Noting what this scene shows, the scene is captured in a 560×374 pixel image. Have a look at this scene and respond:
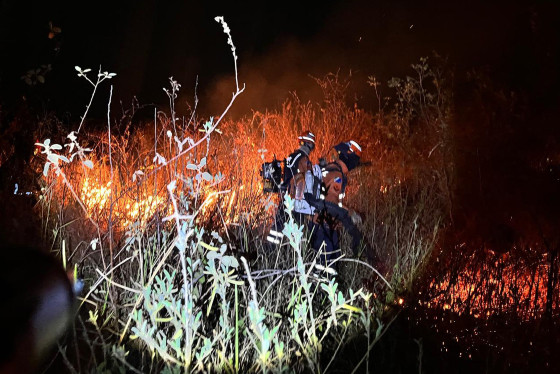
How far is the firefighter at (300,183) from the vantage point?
5.55 m

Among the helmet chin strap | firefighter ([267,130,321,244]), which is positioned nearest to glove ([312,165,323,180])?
firefighter ([267,130,321,244])

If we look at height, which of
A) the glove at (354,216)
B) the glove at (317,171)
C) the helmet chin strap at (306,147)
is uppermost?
the helmet chin strap at (306,147)

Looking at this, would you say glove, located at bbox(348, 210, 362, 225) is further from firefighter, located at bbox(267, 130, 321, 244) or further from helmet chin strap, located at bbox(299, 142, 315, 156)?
helmet chin strap, located at bbox(299, 142, 315, 156)

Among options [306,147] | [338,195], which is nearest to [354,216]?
[338,195]

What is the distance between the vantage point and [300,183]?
5.59 m

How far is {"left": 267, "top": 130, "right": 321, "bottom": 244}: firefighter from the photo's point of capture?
5547mm

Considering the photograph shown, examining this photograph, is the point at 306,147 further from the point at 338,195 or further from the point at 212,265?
the point at 212,265

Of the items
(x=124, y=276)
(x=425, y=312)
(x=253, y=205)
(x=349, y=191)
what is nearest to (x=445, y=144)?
(x=349, y=191)

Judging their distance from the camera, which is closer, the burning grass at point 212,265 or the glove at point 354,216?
the burning grass at point 212,265

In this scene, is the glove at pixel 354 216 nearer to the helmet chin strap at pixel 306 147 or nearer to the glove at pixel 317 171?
the glove at pixel 317 171

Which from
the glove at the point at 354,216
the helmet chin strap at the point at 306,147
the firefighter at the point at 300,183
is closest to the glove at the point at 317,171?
the firefighter at the point at 300,183

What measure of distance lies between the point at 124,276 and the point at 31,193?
1.48 meters

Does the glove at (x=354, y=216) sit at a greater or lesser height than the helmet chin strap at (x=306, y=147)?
lesser

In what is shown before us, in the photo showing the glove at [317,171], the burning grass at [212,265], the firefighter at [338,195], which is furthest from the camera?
the glove at [317,171]
